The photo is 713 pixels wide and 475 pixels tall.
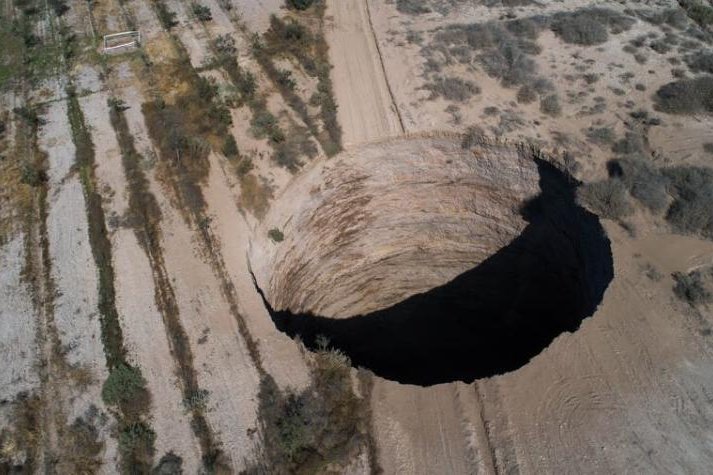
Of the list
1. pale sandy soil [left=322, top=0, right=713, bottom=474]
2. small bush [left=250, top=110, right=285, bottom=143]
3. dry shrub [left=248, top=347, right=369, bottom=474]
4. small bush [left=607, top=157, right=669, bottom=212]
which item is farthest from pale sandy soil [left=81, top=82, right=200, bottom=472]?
small bush [left=607, top=157, right=669, bottom=212]

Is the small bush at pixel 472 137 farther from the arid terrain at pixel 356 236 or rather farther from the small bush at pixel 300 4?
the small bush at pixel 300 4

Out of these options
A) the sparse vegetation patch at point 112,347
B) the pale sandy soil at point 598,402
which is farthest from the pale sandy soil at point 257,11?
the pale sandy soil at point 598,402

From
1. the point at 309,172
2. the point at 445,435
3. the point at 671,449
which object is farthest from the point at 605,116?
the point at 445,435

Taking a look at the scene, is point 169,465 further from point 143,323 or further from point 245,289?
point 245,289

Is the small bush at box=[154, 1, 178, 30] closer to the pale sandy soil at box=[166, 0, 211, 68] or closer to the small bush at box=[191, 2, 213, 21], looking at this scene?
the pale sandy soil at box=[166, 0, 211, 68]

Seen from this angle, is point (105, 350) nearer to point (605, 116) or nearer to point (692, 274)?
point (692, 274)
